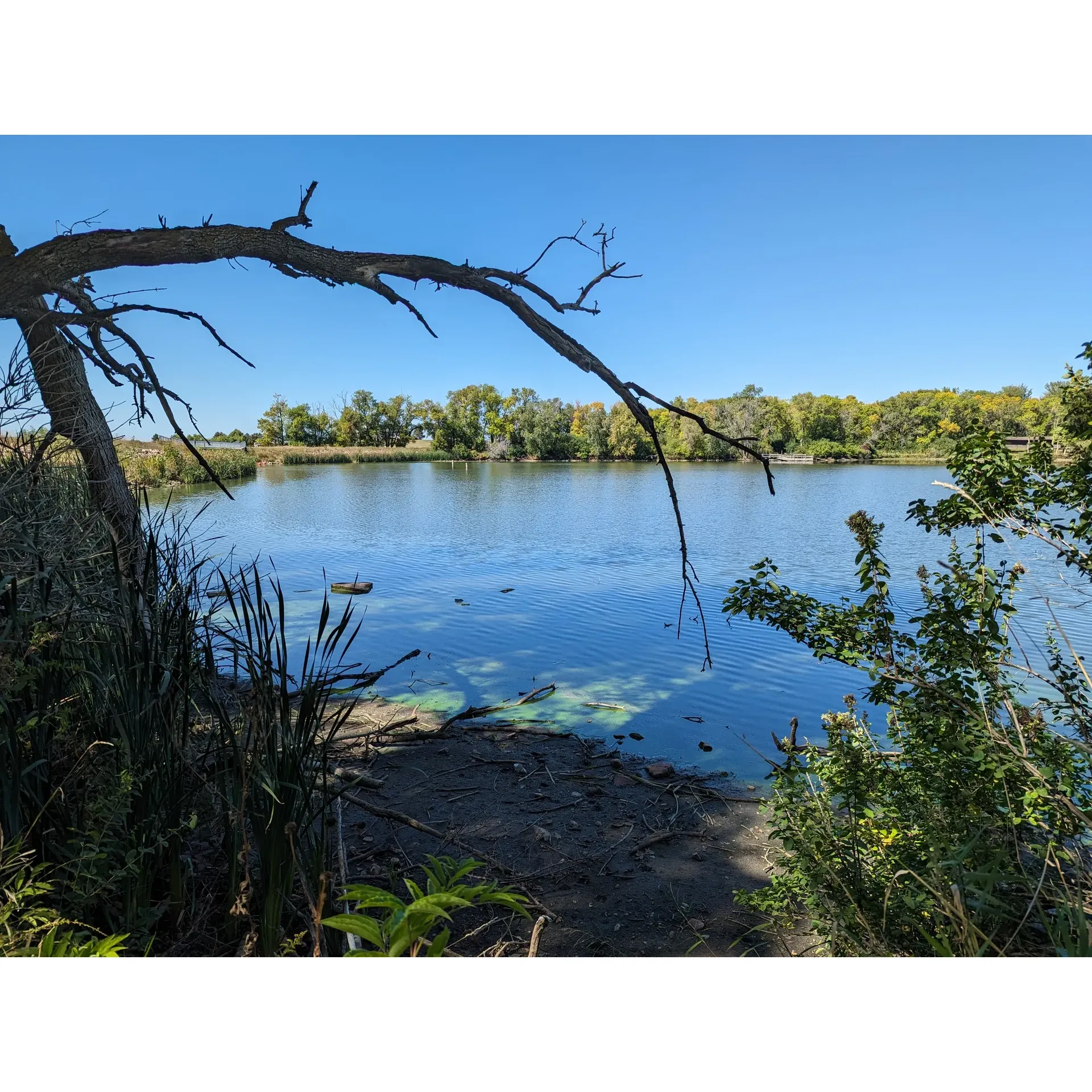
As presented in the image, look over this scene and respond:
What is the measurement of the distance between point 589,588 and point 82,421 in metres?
5.84

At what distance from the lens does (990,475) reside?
195 centimetres

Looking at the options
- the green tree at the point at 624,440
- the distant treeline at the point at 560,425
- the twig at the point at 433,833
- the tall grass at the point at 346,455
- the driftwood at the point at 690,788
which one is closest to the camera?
the twig at the point at 433,833

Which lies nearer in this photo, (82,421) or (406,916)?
(406,916)

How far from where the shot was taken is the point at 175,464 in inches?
375

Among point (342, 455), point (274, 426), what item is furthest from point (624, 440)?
point (274, 426)

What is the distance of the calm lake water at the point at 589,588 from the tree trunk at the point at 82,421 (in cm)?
126

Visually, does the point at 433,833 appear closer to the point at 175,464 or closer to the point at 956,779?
the point at 956,779

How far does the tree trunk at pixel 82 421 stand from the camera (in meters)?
2.56

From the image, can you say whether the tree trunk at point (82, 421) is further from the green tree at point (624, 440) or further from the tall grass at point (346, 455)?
the green tree at point (624, 440)

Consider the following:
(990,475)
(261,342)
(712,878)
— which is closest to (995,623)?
(990,475)

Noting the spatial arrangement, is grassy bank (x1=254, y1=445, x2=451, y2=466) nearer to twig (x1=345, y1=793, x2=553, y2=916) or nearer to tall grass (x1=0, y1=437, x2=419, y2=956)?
twig (x1=345, y1=793, x2=553, y2=916)

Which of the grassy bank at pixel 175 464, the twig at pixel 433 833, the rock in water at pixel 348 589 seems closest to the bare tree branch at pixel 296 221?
the grassy bank at pixel 175 464

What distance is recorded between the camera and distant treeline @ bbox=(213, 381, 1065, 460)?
2997 centimetres
